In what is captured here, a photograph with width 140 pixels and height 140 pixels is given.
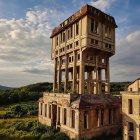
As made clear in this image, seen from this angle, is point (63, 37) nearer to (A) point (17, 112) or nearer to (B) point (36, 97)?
(A) point (17, 112)

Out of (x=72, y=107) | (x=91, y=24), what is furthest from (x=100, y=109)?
(x=91, y=24)

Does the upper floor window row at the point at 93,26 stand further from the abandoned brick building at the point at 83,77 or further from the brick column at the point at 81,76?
the brick column at the point at 81,76

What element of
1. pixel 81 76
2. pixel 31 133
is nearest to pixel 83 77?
pixel 81 76

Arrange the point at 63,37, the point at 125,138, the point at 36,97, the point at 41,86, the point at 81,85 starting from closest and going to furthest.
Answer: the point at 125,138
the point at 81,85
the point at 63,37
the point at 36,97
the point at 41,86

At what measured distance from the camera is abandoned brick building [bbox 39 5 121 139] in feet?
119

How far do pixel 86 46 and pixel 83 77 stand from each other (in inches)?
234

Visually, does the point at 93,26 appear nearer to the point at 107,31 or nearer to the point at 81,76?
the point at 107,31

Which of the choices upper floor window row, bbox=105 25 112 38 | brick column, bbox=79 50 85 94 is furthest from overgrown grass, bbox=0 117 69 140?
upper floor window row, bbox=105 25 112 38

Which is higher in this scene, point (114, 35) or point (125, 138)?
point (114, 35)

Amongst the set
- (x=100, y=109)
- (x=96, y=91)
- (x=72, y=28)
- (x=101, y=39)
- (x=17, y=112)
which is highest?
(x=72, y=28)

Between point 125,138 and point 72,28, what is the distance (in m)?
23.6

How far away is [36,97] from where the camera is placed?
4040 inches

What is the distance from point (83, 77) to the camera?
134 feet

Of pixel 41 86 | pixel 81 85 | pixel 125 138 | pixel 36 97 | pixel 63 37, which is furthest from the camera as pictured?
pixel 41 86
